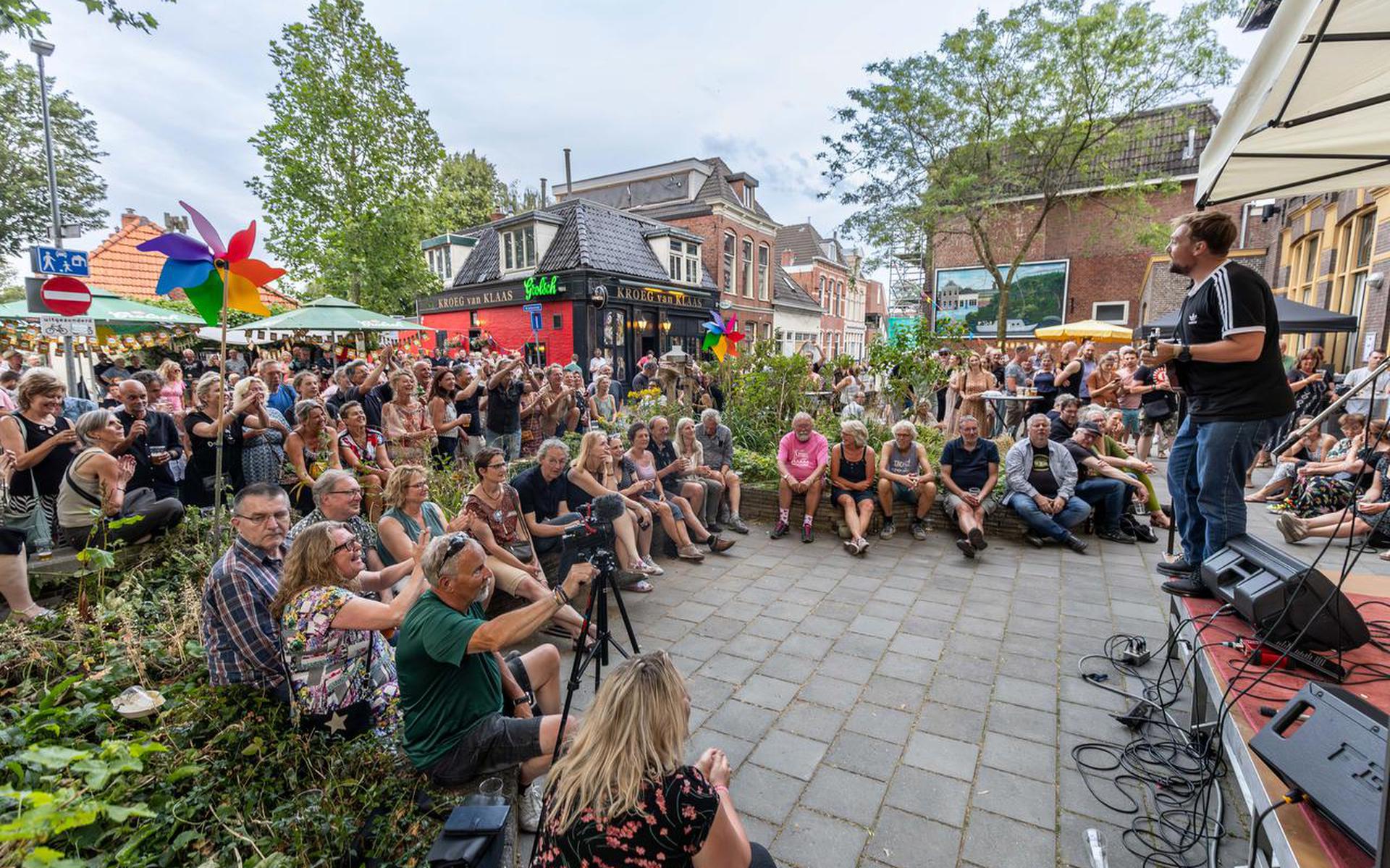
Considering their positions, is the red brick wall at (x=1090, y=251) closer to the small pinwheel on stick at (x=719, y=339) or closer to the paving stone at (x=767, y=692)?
the small pinwheel on stick at (x=719, y=339)

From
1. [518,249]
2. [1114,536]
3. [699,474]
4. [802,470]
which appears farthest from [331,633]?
[518,249]

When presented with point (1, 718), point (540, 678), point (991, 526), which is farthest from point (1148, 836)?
point (1, 718)

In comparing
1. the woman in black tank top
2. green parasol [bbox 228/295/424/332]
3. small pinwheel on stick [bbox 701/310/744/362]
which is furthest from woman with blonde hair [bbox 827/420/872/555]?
green parasol [bbox 228/295/424/332]

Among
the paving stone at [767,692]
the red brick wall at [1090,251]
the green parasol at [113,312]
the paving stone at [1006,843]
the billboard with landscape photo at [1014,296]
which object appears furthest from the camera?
the billboard with landscape photo at [1014,296]

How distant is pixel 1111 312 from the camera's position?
23.9m

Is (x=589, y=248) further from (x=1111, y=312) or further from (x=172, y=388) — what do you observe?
(x=1111, y=312)

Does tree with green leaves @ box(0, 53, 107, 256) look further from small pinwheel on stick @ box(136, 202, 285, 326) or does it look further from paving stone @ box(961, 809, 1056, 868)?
paving stone @ box(961, 809, 1056, 868)

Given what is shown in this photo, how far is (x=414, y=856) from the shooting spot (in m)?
2.01

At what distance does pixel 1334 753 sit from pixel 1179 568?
1683 mm

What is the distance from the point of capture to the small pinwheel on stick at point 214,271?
3191 mm

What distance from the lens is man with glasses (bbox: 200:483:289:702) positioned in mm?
2506

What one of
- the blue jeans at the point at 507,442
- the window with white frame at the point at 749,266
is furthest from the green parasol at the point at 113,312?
the window with white frame at the point at 749,266

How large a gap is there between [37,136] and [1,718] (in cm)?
2634

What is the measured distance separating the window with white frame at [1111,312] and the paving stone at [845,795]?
26387mm
